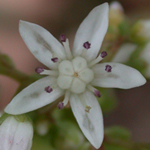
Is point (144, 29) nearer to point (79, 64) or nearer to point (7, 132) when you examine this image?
point (79, 64)

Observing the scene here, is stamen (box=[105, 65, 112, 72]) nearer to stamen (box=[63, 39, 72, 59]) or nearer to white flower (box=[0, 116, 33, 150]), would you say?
stamen (box=[63, 39, 72, 59])

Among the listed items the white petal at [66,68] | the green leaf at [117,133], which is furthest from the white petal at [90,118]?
the green leaf at [117,133]

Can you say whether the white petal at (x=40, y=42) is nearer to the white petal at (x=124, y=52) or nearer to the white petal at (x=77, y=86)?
the white petal at (x=77, y=86)

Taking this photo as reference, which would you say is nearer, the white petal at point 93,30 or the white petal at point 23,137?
the white petal at point 23,137

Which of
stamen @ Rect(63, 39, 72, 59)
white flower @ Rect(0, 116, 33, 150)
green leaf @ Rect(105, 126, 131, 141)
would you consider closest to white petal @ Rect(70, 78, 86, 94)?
stamen @ Rect(63, 39, 72, 59)

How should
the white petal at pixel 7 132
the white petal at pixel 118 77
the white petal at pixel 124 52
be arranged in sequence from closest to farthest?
the white petal at pixel 7 132, the white petal at pixel 118 77, the white petal at pixel 124 52

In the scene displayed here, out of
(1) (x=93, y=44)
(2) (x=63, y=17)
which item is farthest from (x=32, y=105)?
(2) (x=63, y=17)

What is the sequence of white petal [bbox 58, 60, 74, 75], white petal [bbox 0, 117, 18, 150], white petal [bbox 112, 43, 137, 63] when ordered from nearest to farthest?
1. white petal [bbox 0, 117, 18, 150]
2. white petal [bbox 58, 60, 74, 75]
3. white petal [bbox 112, 43, 137, 63]
